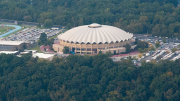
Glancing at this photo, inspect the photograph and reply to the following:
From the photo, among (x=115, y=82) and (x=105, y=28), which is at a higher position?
(x=105, y=28)

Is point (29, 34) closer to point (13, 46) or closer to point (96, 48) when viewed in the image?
point (13, 46)

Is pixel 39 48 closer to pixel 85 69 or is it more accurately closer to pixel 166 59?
pixel 85 69

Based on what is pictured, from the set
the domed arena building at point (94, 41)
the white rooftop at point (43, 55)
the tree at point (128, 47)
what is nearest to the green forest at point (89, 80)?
the white rooftop at point (43, 55)

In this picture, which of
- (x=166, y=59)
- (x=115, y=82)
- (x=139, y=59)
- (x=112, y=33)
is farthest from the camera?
(x=112, y=33)

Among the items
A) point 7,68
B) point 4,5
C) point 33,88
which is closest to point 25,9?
point 4,5

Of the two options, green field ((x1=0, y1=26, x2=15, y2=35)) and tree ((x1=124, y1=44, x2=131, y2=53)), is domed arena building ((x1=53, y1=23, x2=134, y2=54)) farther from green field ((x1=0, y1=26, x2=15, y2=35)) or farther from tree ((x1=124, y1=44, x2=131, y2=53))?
green field ((x1=0, y1=26, x2=15, y2=35))

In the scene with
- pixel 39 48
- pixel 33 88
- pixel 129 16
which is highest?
pixel 129 16

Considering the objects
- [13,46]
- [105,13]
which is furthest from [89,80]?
[105,13]

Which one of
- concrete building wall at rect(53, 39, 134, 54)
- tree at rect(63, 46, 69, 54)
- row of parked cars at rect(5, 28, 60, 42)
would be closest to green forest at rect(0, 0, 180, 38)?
row of parked cars at rect(5, 28, 60, 42)
